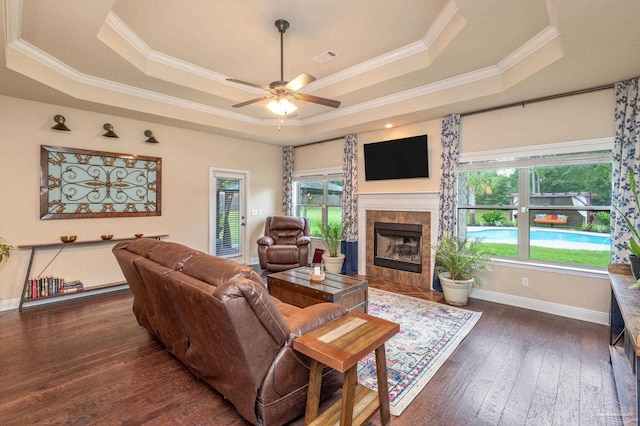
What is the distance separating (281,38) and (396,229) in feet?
11.5

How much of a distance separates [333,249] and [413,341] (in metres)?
2.98

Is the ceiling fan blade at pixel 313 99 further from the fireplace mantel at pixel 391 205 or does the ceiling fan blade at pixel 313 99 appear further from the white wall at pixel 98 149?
the white wall at pixel 98 149

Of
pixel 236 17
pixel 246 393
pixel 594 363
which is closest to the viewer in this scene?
pixel 246 393

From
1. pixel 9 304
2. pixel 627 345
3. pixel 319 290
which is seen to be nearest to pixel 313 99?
pixel 319 290

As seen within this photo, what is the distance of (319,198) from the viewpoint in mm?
6707

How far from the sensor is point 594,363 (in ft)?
8.32

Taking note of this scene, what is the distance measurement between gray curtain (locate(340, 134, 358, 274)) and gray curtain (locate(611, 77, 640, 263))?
141 inches

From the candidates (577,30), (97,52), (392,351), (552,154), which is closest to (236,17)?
(97,52)

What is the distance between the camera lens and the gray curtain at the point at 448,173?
4445mm

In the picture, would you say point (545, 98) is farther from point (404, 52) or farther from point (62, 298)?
point (62, 298)

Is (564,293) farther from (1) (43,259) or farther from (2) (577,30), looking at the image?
(1) (43,259)

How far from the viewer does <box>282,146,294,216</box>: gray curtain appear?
693 centimetres

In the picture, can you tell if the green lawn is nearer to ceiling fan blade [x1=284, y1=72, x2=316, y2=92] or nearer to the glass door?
ceiling fan blade [x1=284, y1=72, x2=316, y2=92]

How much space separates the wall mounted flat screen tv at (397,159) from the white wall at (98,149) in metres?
2.65
